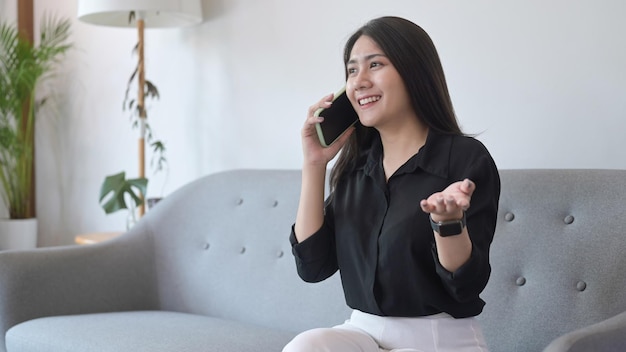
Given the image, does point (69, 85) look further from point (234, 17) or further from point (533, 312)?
point (533, 312)

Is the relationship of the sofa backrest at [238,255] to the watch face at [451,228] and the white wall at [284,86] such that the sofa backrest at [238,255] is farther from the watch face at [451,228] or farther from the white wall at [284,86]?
the watch face at [451,228]

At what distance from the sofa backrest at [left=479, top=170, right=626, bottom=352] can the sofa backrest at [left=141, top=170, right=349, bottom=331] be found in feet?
1.65

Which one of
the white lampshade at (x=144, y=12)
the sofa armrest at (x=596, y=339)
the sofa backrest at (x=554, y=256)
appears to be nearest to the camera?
the sofa armrest at (x=596, y=339)

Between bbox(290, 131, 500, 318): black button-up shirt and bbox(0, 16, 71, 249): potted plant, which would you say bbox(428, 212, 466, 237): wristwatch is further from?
bbox(0, 16, 71, 249): potted plant

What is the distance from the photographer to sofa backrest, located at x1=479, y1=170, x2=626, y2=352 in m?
1.99

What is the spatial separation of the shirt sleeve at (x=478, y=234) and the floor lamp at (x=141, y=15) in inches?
81.0

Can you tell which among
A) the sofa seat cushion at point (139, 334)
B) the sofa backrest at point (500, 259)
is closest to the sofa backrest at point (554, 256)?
the sofa backrest at point (500, 259)

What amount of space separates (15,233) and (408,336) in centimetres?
352

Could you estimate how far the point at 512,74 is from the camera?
251cm

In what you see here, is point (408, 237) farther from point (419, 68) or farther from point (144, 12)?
point (144, 12)

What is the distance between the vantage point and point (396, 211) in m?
1.72

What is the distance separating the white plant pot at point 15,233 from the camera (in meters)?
4.64

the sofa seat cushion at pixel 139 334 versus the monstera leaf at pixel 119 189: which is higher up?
the monstera leaf at pixel 119 189

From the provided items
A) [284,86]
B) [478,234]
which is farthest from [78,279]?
[478,234]
